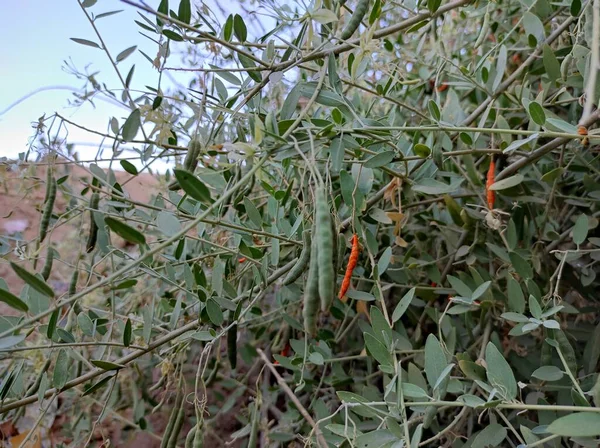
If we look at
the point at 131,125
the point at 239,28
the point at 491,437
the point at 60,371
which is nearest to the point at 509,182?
the point at 491,437

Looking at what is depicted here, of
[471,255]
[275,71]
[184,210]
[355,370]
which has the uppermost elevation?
[275,71]

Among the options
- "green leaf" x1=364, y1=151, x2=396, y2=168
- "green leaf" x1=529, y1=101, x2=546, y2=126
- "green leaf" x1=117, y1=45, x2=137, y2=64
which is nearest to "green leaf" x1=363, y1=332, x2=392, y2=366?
"green leaf" x1=364, y1=151, x2=396, y2=168

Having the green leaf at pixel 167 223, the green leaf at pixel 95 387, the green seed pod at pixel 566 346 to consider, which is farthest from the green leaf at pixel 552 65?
the green leaf at pixel 95 387

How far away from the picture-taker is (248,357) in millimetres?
1184

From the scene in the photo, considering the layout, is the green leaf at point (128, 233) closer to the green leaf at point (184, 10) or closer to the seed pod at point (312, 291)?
the seed pod at point (312, 291)

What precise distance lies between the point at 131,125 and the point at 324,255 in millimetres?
472

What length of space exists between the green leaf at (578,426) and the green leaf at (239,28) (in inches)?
25.5

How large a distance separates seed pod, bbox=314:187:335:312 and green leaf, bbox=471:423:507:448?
34 centimetres

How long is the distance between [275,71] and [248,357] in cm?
72

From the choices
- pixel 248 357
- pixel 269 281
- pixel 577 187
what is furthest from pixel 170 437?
pixel 577 187

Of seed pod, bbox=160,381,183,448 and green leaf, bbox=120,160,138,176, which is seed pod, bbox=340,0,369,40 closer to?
green leaf, bbox=120,160,138,176

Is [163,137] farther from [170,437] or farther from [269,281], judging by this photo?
[170,437]

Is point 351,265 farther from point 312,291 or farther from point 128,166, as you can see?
point 128,166

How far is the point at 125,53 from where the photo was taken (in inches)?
34.0
